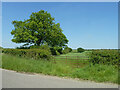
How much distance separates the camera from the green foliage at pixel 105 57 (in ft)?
19.4

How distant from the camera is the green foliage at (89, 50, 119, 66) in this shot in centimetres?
591

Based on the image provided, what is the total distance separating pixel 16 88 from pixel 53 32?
58.6ft

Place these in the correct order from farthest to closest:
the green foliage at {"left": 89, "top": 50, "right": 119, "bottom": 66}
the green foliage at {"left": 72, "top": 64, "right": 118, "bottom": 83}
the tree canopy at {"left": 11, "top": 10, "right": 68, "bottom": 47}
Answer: the tree canopy at {"left": 11, "top": 10, "right": 68, "bottom": 47} → the green foliage at {"left": 89, "top": 50, "right": 119, "bottom": 66} → the green foliage at {"left": 72, "top": 64, "right": 118, "bottom": 83}

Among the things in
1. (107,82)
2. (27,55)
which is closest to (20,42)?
(27,55)

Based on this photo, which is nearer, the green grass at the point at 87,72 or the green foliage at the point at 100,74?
the green foliage at the point at 100,74

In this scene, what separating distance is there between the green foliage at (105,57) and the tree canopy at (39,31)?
14718 millimetres

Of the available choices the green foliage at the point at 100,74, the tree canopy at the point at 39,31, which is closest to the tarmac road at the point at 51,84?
the green foliage at the point at 100,74

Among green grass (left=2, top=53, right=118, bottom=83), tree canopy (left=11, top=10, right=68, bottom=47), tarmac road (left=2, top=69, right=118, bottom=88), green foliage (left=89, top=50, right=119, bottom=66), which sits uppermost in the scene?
tree canopy (left=11, top=10, right=68, bottom=47)

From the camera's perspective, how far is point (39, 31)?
19781 millimetres

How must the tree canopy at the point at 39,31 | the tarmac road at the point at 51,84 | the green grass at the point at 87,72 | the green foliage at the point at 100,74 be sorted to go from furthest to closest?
the tree canopy at the point at 39,31
the green grass at the point at 87,72
the green foliage at the point at 100,74
the tarmac road at the point at 51,84

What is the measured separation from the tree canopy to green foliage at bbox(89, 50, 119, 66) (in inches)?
579

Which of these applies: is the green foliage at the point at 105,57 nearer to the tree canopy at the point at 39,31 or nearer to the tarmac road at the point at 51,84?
the tarmac road at the point at 51,84

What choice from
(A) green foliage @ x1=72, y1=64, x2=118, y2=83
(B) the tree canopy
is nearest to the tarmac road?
(A) green foliage @ x1=72, y1=64, x2=118, y2=83

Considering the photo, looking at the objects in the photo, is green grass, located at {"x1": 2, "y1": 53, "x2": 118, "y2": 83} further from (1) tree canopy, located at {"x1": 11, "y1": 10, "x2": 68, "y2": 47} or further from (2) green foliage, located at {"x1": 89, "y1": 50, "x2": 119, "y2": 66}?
(1) tree canopy, located at {"x1": 11, "y1": 10, "x2": 68, "y2": 47}
